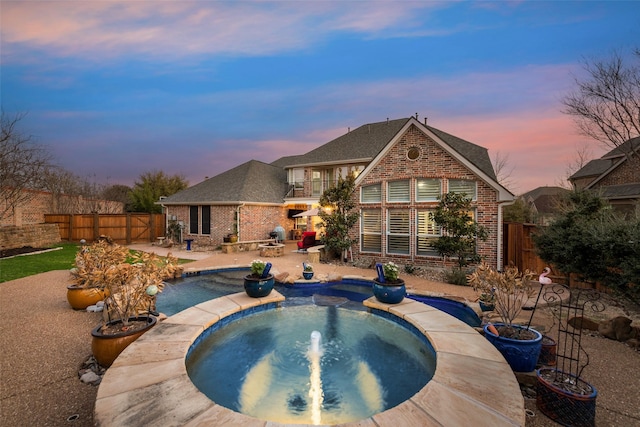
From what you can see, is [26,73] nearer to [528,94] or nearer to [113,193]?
[113,193]

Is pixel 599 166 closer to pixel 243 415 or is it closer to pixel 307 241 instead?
pixel 307 241

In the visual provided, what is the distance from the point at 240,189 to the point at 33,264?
11.0 m

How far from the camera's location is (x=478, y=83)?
44.7 ft

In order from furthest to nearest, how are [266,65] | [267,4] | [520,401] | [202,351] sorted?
[266,65] → [267,4] → [202,351] → [520,401]

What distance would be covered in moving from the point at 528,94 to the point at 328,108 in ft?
Answer: 40.5

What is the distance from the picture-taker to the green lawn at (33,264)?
10.8m

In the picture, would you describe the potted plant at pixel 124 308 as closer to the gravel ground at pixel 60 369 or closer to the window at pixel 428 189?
the gravel ground at pixel 60 369

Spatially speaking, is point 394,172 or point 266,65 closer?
point 394,172

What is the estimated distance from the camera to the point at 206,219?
63.5 ft

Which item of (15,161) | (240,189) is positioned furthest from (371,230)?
(15,161)

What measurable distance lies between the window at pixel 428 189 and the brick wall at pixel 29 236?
74.0ft

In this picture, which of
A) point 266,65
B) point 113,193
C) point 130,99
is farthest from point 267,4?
point 113,193

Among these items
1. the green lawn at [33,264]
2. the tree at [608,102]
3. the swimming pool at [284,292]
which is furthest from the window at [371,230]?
the tree at [608,102]

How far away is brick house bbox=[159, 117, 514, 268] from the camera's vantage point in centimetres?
Answer: 1148
